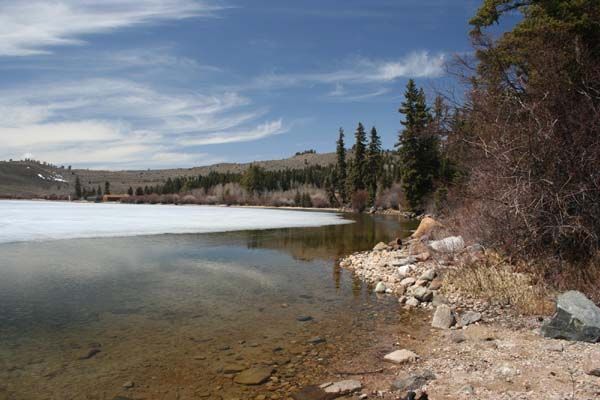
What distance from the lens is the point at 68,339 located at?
6965mm

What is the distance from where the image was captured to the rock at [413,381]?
5113 millimetres

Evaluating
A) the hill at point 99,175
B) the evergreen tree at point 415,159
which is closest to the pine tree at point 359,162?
the evergreen tree at point 415,159

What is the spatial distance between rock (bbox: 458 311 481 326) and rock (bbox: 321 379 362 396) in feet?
10.5

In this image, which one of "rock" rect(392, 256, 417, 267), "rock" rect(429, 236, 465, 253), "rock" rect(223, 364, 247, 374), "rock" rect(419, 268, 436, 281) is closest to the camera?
"rock" rect(223, 364, 247, 374)

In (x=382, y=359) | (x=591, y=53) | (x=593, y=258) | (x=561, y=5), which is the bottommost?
(x=382, y=359)

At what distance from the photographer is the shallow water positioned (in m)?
5.57

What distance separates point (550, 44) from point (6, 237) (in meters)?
22.5

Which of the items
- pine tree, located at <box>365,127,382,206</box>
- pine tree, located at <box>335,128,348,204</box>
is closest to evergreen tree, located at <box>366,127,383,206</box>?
pine tree, located at <box>365,127,382,206</box>

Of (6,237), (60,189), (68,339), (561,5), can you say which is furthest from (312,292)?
(60,189)

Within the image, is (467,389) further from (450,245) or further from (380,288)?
(450,245)

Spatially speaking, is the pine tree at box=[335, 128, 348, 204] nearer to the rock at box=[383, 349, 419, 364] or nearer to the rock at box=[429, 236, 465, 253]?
the rock at box=[429, 236, 465, 253]

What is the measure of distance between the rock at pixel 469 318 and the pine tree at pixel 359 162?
55318 mm

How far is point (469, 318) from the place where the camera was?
767 cm

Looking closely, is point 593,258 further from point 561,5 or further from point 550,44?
point 561,5
